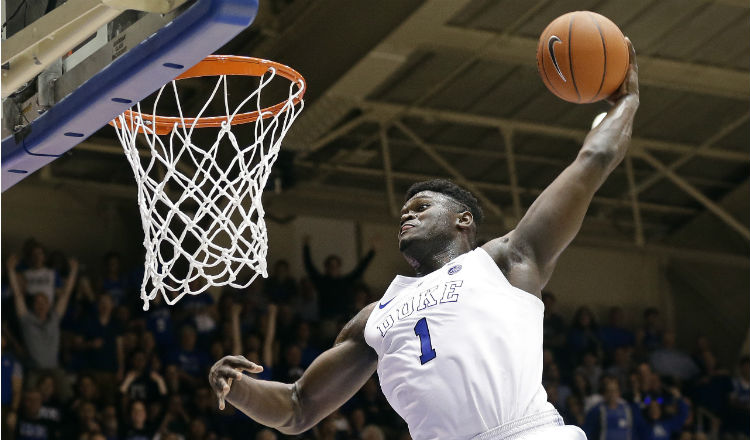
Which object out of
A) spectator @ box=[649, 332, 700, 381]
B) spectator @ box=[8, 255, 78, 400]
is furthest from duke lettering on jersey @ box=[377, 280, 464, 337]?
spectator @ box=[649, 332, 700, 381]

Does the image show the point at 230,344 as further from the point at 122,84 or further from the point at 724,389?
the point at 122,84

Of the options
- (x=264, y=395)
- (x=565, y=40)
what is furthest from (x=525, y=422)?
(x=565, y=40)

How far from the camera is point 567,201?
12.3ft

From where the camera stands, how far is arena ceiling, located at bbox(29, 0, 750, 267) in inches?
401

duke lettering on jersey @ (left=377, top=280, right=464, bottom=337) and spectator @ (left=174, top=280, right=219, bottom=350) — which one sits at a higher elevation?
duke lettering on jersey @ (left=377, top=280, right=464, bottom=337)

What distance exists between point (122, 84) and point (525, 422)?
164 cm

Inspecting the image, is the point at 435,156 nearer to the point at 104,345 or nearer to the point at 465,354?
the point at 104,345

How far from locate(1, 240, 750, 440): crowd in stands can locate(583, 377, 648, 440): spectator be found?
11 mm

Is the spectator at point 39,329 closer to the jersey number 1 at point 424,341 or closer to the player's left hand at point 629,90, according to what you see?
the jersey number 1 at point 424,341

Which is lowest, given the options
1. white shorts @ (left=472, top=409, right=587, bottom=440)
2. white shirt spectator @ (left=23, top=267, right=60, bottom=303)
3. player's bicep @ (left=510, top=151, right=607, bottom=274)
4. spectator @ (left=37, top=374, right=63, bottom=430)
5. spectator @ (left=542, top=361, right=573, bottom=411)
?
spectator @ (left=542, top=361, right=573, bottom=411)

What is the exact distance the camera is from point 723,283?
51.4 ft

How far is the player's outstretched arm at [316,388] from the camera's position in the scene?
4.29m

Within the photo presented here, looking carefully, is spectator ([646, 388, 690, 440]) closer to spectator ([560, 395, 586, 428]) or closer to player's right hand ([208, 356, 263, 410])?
spectator ([560, 395, 586, 428])

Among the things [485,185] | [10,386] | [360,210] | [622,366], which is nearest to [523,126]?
[485,185]
